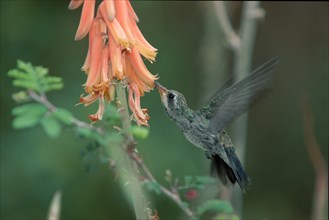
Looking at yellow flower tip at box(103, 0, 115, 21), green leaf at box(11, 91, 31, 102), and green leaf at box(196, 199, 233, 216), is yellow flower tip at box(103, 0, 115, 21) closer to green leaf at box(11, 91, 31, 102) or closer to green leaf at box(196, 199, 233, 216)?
green leaf at box(11, 91, 31, 102)

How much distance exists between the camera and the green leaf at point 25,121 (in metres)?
2.01

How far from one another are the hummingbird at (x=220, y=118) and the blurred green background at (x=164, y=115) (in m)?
1.52

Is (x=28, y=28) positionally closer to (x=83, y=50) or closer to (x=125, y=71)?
(x=83, y=50)

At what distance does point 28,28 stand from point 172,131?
5.61 ft

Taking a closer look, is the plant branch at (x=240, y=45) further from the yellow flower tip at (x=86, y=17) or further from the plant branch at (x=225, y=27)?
the yellow flower tip at (x=86, y=17)

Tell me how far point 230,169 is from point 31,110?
5.53 ft

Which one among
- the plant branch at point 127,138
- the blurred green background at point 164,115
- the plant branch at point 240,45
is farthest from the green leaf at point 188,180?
the blurred green background at point 164,115

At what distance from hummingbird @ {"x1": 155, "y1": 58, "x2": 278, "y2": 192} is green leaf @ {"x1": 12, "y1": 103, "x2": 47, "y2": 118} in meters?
1.28

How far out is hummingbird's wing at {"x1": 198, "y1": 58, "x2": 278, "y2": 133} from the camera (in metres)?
3.29

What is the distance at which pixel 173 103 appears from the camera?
339 centimetres

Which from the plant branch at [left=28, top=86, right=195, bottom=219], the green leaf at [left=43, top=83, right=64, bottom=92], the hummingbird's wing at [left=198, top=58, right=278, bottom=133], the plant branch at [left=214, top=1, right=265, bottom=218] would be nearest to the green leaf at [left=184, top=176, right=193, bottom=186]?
the plant branch at [left=28, top=86, right=195, bottom=219]

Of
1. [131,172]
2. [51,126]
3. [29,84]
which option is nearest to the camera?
[51,126]

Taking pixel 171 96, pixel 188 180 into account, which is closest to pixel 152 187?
pixel 188 180

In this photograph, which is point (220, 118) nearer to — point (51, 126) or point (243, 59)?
point (243, 59)
